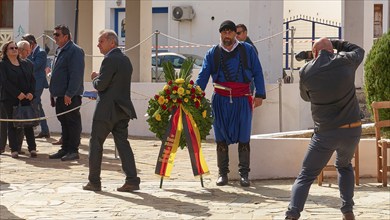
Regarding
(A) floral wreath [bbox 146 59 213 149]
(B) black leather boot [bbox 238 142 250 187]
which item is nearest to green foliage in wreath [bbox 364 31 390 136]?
(B) black leather boot [bbox 238 142 250 187]

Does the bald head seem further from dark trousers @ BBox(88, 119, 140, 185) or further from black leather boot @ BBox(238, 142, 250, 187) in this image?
A: dark trousers @ BBox(88, 119, 140, 185)

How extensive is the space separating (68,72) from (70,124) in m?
0.81

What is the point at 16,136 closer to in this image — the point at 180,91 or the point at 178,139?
the point at 178,139

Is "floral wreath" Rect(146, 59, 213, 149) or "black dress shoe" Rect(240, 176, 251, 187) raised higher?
"floral wreath" Rect(146, 59, 213, 149)

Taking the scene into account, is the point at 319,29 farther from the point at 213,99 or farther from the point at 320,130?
the point at 320,130

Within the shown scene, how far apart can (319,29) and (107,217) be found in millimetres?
19626

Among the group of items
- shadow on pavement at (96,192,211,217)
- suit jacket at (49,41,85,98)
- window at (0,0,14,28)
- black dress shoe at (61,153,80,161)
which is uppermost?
window at (0,0,14,28)

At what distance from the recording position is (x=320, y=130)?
853cm

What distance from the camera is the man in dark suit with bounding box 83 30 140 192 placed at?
10.5 metres

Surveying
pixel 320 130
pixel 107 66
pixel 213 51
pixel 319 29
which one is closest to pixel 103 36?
pixel 107 66

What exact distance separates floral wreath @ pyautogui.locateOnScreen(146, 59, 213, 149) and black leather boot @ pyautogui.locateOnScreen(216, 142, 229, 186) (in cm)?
30

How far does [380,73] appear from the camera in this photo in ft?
42.1

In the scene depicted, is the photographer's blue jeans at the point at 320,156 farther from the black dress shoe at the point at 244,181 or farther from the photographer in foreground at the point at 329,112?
the black dress shoe at the point at 244,181

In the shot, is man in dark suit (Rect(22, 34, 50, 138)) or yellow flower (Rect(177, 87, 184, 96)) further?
man in dark suit (Rect(22, 34, 50, 138))
